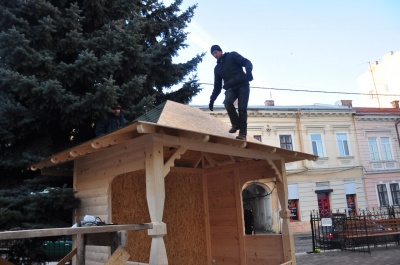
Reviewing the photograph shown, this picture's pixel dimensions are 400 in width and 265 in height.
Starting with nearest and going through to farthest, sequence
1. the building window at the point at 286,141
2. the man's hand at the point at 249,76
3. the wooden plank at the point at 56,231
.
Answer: the wooden plank at the point at 56,231 < the man's hand at the point at 249,76 < the building window at the point at 286,141

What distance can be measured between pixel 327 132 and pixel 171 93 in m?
17.4

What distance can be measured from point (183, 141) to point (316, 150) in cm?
2015

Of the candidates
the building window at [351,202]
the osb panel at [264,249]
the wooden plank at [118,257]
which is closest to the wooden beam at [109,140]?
the wooden plank at [118,257]

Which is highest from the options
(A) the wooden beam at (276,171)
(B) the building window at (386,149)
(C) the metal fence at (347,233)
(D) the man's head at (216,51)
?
(B) the building window at (386,149)

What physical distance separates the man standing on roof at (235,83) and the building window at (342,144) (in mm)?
19912

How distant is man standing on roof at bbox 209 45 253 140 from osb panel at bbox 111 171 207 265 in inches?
88.7

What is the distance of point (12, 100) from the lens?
664 centimetres

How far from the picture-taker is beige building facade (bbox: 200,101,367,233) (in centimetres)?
2245

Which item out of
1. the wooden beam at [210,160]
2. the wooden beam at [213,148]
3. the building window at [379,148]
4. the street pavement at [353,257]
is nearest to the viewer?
the wooden beam at [213,148]

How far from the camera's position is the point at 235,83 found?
6.12 metres

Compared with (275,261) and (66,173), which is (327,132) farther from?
(66,173)

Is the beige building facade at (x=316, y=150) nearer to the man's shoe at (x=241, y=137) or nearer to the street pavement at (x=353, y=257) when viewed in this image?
the street pavement at (x=353, y=257)

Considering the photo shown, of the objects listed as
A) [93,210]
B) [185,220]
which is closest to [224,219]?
[185,220]

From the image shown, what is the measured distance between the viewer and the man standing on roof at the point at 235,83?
6023mm
